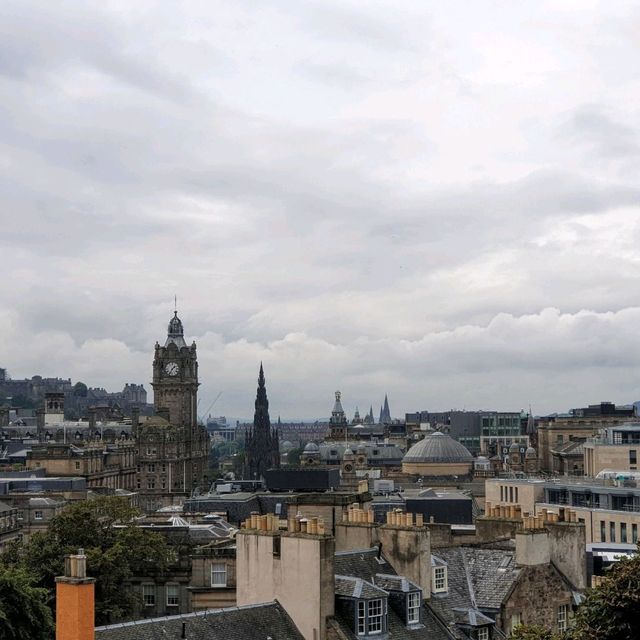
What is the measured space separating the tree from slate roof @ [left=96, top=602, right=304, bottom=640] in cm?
2441

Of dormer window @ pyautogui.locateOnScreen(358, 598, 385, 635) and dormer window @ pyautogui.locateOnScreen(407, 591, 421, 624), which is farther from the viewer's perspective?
dormer window @ pyautogui.locateOnScreen(407, 591, 421, 624)

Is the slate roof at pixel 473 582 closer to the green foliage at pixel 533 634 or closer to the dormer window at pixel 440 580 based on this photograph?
the dormer window at pixel 440 580

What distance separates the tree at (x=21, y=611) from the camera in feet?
190

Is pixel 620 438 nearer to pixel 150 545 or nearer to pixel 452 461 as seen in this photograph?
pixel 452 461

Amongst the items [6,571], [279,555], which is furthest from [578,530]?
[6,571]

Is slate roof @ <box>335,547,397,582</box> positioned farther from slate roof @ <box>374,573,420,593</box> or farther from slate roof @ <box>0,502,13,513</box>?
slate roof @ <box>0,502,13,513</box>

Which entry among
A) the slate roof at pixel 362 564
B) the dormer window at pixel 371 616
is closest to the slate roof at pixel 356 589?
the dormer window at pixel 371 616

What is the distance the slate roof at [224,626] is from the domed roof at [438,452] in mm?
155061

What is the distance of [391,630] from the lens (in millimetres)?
38469

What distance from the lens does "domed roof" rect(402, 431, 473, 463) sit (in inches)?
7515

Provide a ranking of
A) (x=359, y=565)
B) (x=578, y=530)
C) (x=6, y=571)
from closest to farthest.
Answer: (x=359, y=565) < (x=578, y=530) < (x=6, y=571)

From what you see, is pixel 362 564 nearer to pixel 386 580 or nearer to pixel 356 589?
pixel 386 580

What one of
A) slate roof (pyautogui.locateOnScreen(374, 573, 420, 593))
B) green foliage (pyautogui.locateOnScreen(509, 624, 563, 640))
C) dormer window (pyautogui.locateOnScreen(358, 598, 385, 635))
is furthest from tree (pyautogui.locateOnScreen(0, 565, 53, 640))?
green foliage (pyautogui.locateOnScreen(509, 624, 563, 640))

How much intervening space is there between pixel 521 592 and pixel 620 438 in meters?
93.3
